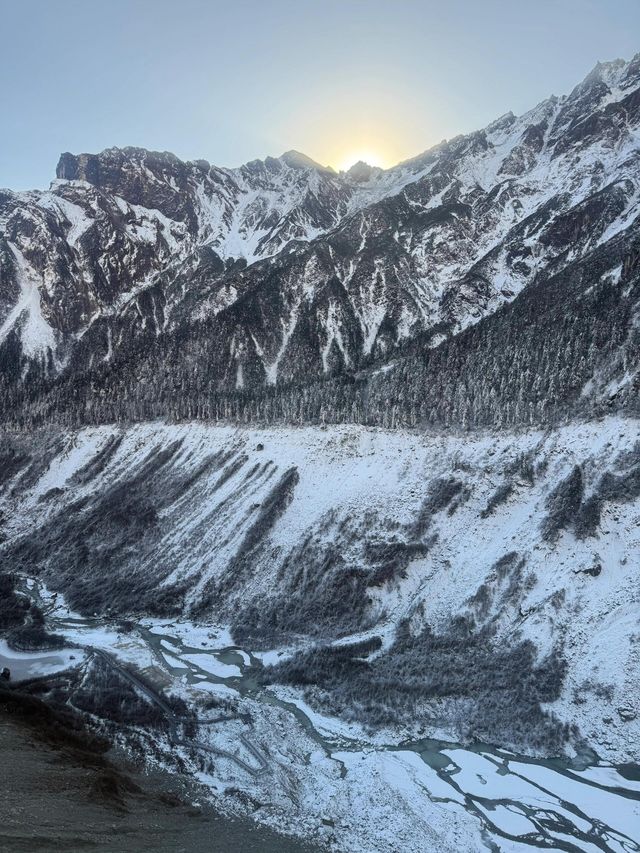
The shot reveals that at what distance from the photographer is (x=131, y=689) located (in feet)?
169

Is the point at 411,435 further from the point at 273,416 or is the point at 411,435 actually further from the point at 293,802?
the point at 293,802

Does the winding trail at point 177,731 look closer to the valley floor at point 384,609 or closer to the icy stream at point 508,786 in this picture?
the valley floor at point 384,609

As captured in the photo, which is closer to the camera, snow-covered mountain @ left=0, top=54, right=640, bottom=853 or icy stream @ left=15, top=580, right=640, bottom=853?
icy stream @ left=15, top=580, right=640, bottom=853

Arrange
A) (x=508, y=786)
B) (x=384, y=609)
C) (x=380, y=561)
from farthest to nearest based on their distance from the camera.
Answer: (x=380, y=561) → (x=384, y=609) → (x=508, y=786)

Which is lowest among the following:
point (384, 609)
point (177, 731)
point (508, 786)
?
point (177, 731)

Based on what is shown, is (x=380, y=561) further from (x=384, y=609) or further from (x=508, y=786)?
(x=508, y=786)

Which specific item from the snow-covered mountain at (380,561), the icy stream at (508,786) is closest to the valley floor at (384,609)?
the icy stream at (508,786)

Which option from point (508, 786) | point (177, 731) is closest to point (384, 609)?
point (177, 731)

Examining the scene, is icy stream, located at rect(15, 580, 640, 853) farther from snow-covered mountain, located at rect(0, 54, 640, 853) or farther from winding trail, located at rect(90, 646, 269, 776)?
winding trail, located at rect(90, 646, 269, 776)

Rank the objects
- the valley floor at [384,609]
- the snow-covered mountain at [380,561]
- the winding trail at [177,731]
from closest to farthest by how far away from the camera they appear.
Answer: the valley floor at [384,609]
the snow-covered mountain at [380,561]
the winding trail at [177,731]

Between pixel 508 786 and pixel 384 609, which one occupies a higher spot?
pixel 384 609

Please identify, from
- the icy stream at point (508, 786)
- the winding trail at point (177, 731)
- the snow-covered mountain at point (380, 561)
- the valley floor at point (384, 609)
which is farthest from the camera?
the winding trail at point (177, 731)

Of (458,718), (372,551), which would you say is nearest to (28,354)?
(372,551)

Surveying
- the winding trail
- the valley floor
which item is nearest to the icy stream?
the valley floor
